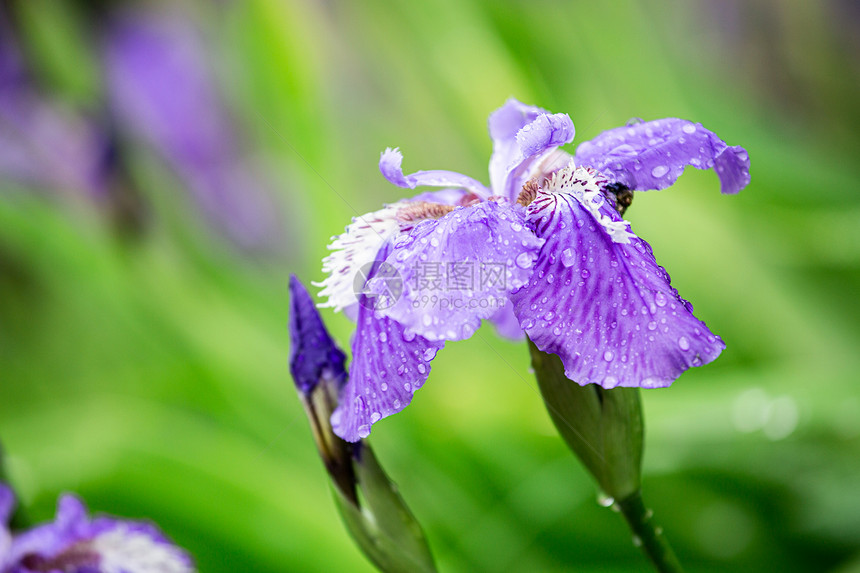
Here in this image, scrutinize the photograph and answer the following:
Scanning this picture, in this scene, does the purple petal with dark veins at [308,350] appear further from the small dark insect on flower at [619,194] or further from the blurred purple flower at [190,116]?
the blurred purple flower at [190,116]

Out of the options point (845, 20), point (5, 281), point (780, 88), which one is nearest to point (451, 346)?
point (5, 281)

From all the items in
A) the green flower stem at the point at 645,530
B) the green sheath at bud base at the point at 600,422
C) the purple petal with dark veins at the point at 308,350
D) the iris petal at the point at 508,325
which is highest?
the purple petal with dark veins at the point at 308,350

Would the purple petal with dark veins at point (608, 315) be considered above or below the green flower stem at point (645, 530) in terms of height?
above

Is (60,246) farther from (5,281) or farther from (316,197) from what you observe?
(5,281)

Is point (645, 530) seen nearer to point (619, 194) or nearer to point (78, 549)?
point (619, 194)

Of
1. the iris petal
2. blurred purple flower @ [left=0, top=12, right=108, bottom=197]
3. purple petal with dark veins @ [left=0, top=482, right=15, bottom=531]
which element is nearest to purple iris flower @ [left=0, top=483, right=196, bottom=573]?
purple petal with dark veins @ [left=0, top=482, right=15, bottom=531]
